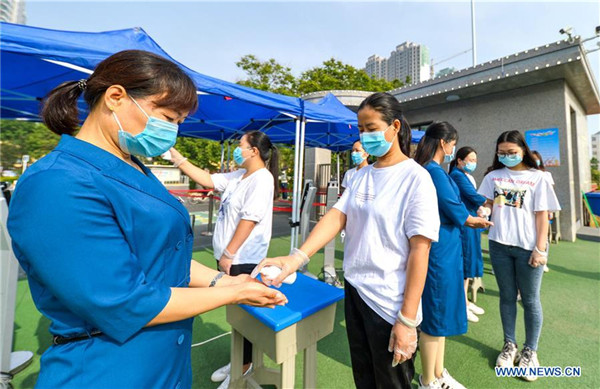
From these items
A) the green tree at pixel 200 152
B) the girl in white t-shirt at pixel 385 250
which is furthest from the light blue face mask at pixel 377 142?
the green tree at pixel 200 152

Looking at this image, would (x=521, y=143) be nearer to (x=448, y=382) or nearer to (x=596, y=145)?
(x=448, y=382)

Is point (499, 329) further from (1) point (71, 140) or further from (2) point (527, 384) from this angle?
(1) point (71, 140)

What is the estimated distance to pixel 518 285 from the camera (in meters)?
2.33

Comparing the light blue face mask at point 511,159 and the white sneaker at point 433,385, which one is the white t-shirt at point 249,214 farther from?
the light blue face mask at point 511,159

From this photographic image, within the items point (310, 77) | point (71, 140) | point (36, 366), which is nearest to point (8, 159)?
point (310, 77)

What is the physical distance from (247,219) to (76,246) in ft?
4.68

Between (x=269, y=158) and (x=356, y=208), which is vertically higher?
(x=269, y=158)

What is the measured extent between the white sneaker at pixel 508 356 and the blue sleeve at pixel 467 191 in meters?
1.25

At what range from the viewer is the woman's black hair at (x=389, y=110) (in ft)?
4.77

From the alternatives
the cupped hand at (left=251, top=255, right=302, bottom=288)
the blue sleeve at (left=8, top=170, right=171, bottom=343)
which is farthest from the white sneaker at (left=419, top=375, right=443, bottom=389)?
the blue sleeve at (left=8, top=170, right=171, bottom=343)

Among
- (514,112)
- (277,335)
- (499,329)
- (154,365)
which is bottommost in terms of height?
(499,329)

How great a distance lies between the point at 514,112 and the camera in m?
7.97

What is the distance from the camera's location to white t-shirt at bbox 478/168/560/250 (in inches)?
88.7

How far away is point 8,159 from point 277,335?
3977cm
